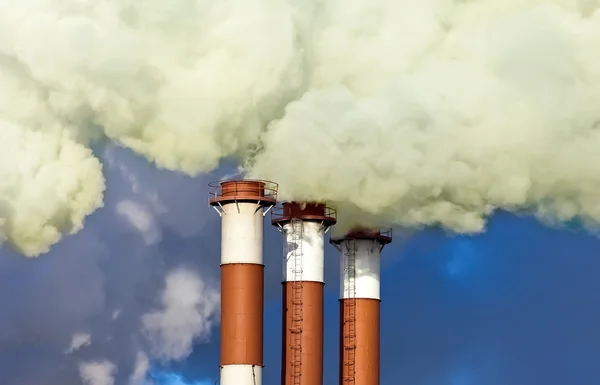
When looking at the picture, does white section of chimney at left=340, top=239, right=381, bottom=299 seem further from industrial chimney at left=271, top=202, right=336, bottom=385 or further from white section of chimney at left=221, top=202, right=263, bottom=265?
white section of chimney at left=221, top=202, right=263, bottom=265

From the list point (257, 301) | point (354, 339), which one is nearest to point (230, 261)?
point (257, 301)

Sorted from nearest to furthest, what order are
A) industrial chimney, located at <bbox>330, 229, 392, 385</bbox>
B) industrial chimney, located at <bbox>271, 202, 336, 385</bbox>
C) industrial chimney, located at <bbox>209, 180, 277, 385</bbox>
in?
industrial chimney, located at <bbox>209, 180, 277, 385</bbox> → industrial chimney, located at <bbox>271, 202, 336, 385</bbox> → industrial chimney, located at <bbox>330, 229, 392, 385</bbox>

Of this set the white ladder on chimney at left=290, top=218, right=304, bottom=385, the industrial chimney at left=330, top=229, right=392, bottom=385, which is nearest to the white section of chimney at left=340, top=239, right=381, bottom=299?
the industrial chimney at left=330, top=229, right=392, bottom=385

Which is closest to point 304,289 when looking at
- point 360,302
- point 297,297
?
point 297,297

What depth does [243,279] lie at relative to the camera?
99625 mm

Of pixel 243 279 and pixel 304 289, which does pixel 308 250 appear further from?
pixel 243 279

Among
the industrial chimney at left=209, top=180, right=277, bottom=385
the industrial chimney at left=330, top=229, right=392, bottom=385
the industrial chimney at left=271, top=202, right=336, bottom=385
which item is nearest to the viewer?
the industrial chimney at left=209, top=180, right=277, bottom=385

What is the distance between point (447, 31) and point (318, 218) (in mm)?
20076

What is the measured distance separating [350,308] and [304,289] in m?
7.85

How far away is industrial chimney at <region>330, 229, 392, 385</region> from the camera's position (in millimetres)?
112938

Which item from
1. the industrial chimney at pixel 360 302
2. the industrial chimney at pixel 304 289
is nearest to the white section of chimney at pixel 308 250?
the industrial chimney at pixel 304 289

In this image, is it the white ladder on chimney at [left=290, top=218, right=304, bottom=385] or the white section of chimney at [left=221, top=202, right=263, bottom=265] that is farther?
the white ladder on chimney at [left=290, top=218, right=304, bottom=385]

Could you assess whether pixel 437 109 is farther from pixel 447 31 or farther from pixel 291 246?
pixel 291 246

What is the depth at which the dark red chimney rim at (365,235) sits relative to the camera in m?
113
